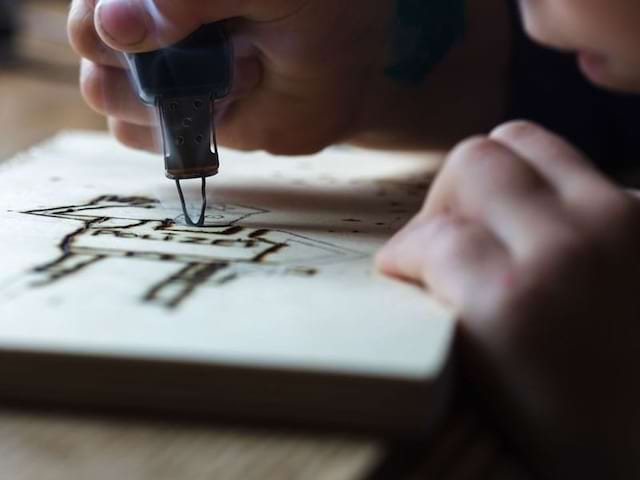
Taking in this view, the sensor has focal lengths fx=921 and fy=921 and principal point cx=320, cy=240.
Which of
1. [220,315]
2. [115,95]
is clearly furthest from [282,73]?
[220,315]

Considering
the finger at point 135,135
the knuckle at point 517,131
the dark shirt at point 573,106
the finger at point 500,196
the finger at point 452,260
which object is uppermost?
the knuckle at point 517,131

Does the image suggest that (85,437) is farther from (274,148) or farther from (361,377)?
(274,148)

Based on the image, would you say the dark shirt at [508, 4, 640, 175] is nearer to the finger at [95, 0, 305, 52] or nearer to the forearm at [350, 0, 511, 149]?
the forearm at [350, 0, 511, 149]

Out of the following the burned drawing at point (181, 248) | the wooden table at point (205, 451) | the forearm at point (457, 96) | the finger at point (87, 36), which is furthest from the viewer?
the forearm at point (457, 96)

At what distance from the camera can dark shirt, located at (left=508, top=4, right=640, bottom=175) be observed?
793 mm

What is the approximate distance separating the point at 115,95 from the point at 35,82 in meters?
0.67

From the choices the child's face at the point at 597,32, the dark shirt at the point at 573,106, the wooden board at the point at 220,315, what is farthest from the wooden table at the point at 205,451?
the dark shirt at the point at 573,106

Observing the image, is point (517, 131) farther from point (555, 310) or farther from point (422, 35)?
point (422, 35)

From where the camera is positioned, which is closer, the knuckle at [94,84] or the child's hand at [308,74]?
the child's hand at [308,74]

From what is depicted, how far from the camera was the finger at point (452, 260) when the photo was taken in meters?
0.34

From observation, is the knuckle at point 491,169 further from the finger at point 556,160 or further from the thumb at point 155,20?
the thumb at point 155,20

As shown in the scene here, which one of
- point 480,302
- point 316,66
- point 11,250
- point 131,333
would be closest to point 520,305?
point 480,302

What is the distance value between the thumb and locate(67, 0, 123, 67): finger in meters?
Result: 0.09

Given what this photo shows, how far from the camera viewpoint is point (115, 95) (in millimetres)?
646
